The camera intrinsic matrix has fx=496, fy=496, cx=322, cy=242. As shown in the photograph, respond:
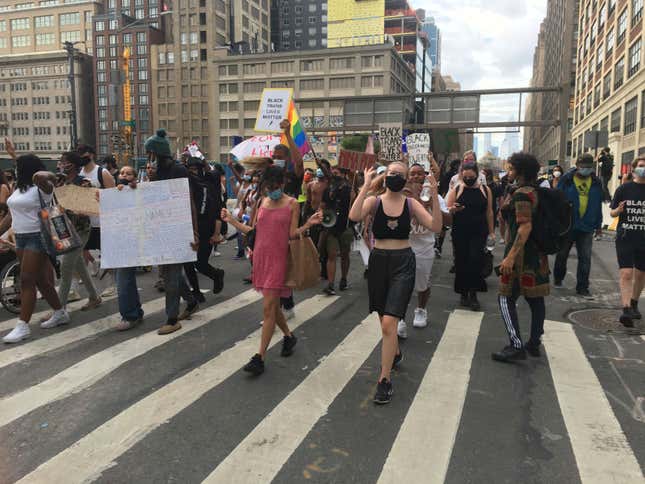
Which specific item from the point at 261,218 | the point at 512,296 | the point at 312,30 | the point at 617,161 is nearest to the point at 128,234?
the point at 261,218

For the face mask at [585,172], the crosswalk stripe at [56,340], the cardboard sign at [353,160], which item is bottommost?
the crosswalk stripe at [56,340]

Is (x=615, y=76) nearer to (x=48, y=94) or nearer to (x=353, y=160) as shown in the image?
(x=353, y=160)

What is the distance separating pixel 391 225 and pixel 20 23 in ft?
503

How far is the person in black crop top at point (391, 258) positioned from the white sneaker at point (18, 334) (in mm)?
3837

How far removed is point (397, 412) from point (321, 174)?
15.9 ft

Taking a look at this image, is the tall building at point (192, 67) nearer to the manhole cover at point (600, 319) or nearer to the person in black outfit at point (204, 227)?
the person in black outfit at point (204, 227)

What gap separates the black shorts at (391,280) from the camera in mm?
3918

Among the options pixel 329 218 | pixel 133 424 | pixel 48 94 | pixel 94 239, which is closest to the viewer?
pixel 133 424

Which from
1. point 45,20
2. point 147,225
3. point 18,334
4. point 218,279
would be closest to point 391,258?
point 147,225

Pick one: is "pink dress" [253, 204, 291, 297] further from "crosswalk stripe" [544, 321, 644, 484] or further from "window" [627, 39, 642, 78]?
"window" [627, 39, 642, 78]

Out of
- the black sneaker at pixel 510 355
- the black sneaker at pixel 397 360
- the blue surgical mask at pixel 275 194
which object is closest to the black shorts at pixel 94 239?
the blue surgical mask at pixel 275 194

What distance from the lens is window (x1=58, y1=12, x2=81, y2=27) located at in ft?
392

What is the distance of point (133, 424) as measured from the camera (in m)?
3.50

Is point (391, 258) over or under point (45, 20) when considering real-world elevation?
under
